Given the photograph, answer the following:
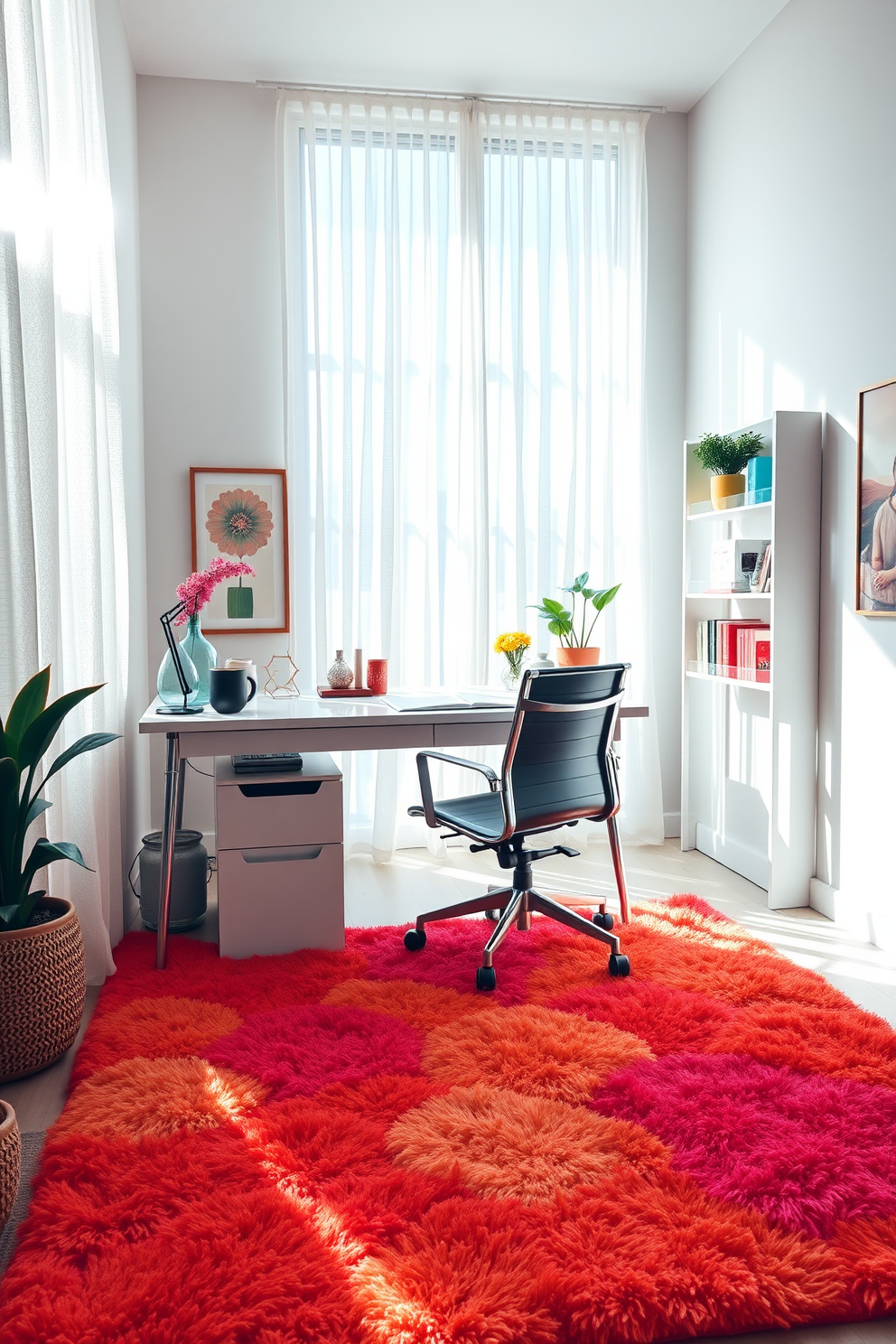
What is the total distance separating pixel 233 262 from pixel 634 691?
2.39 m

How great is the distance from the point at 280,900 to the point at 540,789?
2.71 ft

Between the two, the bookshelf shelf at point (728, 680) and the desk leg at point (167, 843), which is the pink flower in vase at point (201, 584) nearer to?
the desk leg at point (167, 843)

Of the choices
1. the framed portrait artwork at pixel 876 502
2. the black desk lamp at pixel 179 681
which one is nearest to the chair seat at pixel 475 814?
the black desk lamp at pixel 179 681

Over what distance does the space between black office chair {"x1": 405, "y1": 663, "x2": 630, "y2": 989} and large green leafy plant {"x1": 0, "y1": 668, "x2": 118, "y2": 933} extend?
3.13 ft

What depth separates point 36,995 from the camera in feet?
6.89

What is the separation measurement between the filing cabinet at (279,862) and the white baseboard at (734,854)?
1598mm

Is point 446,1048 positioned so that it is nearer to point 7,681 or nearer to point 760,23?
point 7,681

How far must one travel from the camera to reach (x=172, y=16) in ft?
11.1

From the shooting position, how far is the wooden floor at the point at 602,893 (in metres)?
2.40

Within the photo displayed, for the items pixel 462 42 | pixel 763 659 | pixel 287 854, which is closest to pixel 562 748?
pixel 287 854

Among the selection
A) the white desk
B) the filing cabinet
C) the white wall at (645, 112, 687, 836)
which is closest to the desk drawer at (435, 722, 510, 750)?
the white desk

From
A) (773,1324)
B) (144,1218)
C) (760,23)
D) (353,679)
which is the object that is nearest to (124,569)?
(353,679)

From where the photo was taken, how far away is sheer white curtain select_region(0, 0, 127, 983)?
2.09m

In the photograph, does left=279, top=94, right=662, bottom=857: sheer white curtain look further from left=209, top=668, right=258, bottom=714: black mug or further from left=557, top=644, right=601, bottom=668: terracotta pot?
left=209, top=668, right=258, bottom=714: black mug
